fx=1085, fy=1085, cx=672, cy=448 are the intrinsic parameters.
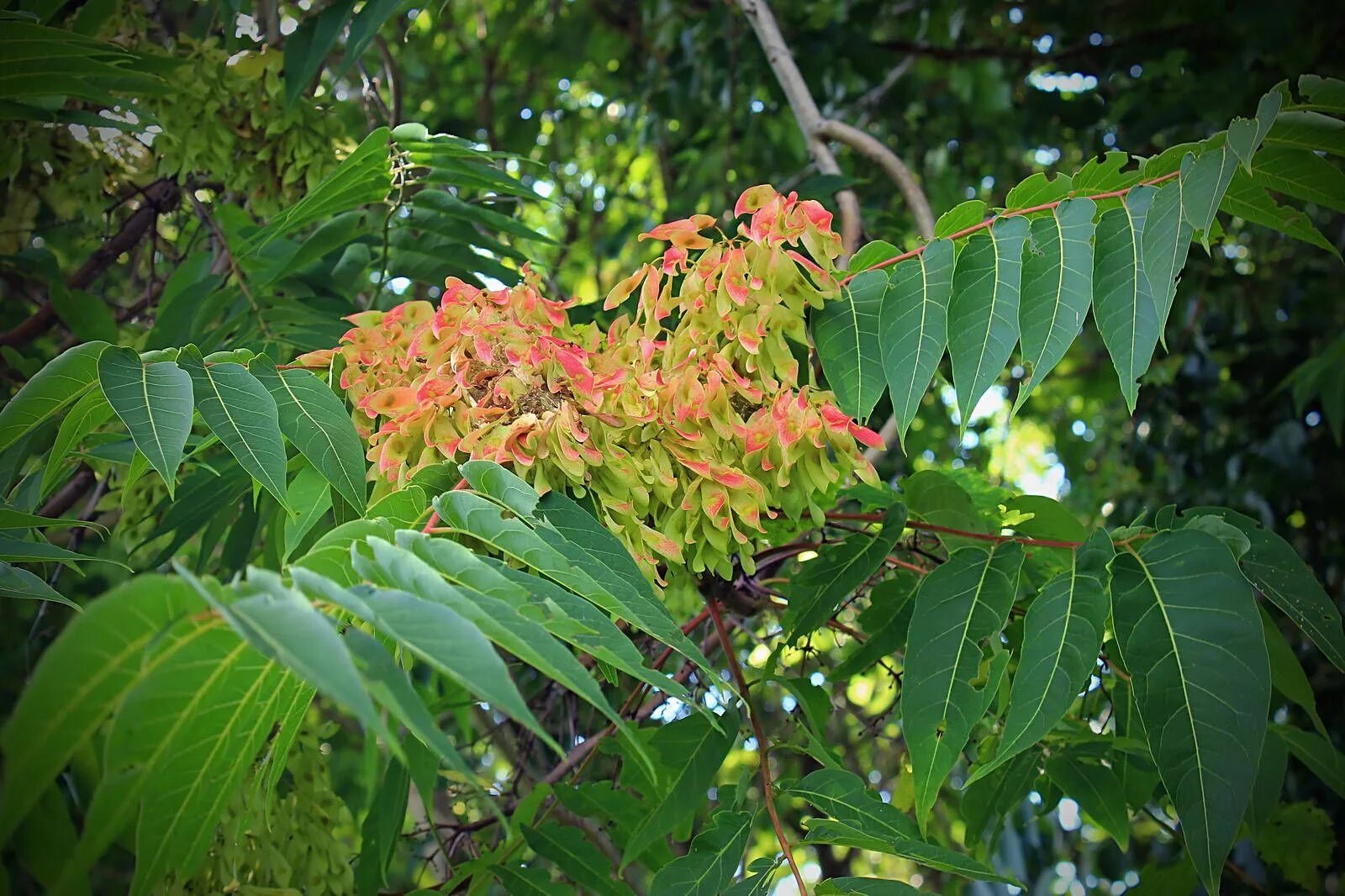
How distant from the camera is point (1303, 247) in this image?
14.8ft

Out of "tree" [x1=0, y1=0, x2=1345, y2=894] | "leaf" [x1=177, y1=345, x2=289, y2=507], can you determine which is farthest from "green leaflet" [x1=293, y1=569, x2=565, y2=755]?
"leaf" [x1=177, y1=345, x2=289, y2=507]

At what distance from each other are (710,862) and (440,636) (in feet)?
2.15

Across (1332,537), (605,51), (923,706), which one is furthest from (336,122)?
(1332,537)

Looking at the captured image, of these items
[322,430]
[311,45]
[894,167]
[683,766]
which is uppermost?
[311,45]

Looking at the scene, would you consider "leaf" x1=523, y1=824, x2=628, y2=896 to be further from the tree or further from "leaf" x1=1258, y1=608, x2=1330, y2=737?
"leaf" x1=1258, y1=608, x2=1330, y2=737

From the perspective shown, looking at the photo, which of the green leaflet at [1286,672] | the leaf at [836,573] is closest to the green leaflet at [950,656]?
the leaf at [836,573]

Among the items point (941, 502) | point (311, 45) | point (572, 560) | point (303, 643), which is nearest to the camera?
point (303, 643)

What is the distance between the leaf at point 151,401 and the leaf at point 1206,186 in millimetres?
1215

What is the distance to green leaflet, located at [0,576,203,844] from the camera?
2.40ft

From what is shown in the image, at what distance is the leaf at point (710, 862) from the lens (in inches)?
50.2

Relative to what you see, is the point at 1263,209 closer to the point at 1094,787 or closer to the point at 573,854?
the point at 1094,787

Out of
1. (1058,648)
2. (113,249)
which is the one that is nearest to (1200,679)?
(1058,648)

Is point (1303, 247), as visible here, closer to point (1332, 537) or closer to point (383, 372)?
point (1332, 537)

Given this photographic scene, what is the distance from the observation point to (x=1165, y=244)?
1415mm
